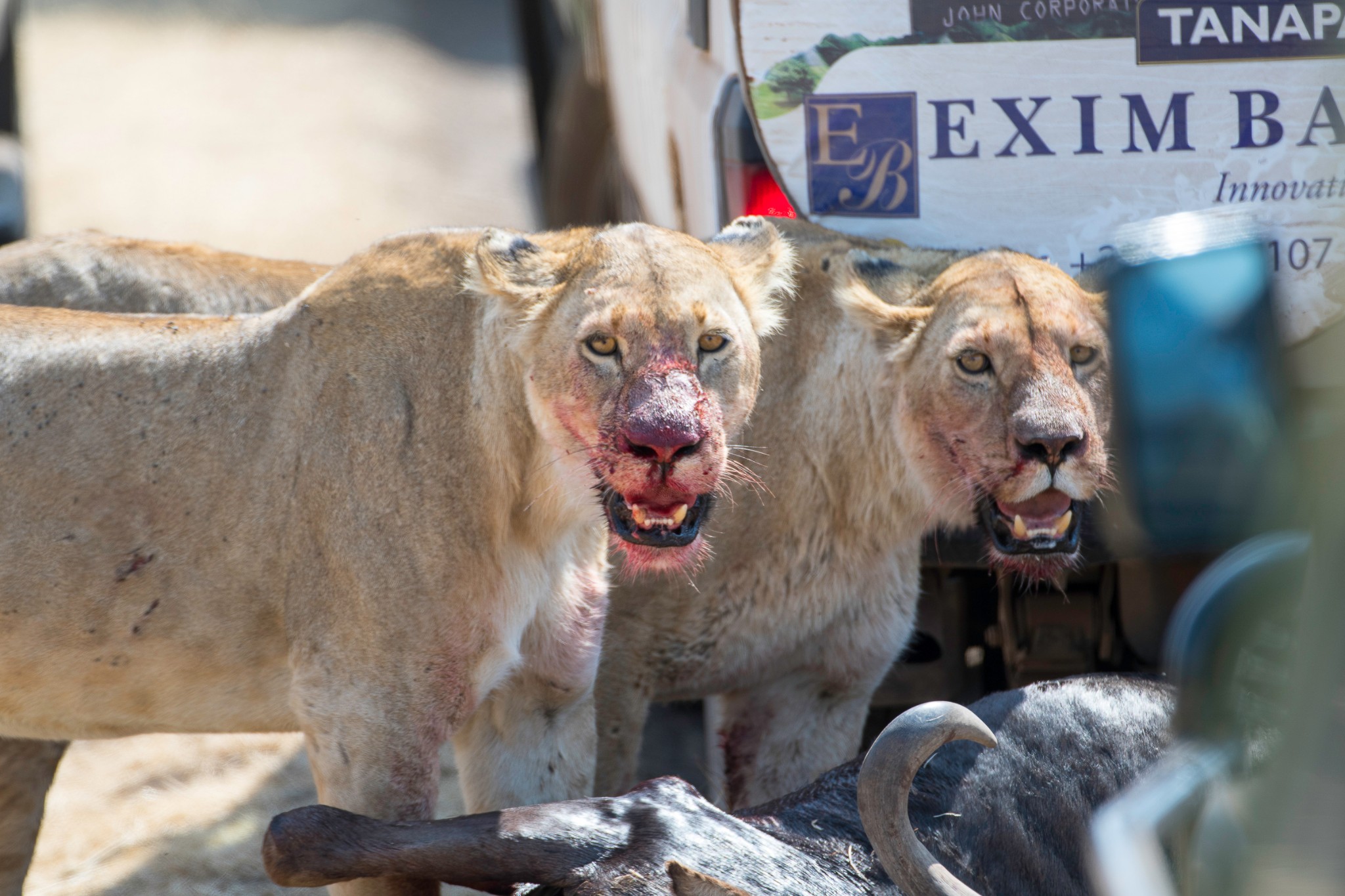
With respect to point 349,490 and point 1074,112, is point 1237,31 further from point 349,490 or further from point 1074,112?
point 349,490

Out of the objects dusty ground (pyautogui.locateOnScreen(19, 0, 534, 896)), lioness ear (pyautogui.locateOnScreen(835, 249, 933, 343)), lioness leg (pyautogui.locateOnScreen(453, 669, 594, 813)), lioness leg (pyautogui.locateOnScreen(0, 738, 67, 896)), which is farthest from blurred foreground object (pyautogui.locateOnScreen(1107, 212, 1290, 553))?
dusty ground (pyautogui.locateOnScreen(19, 0, 534, 896))

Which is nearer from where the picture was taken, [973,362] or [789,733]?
[973,362]

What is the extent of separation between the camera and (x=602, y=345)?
2.82 metres

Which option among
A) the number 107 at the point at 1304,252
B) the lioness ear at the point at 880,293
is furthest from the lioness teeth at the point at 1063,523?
the number 107 at the point at 1304,252

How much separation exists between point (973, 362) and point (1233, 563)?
189 cm

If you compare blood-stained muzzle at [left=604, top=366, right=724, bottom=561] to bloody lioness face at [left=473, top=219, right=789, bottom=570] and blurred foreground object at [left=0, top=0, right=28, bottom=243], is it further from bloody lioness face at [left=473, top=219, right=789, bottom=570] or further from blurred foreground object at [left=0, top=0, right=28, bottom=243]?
blurred foreground object at [left=0, top=0, right=28, bottom=243]

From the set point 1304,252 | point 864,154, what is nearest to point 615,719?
point 864,154

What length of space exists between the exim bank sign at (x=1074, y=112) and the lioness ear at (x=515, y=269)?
1.09 m

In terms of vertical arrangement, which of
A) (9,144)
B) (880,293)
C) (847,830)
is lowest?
(847,830)

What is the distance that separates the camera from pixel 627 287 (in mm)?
2859

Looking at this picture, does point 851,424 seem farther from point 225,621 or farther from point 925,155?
point 225,621

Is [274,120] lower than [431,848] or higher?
higher

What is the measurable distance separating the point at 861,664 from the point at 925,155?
1313 millimetres

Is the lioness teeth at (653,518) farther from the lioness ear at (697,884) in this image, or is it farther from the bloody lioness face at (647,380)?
the lioness ear at (697,884)
